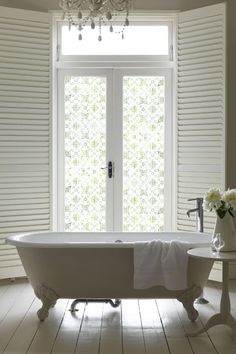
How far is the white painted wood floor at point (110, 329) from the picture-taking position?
404 cm

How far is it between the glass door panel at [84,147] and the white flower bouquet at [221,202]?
2.15 meters

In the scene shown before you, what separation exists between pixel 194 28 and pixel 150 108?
870 mm

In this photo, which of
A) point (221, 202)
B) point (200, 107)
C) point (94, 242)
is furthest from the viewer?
point (200, 107)

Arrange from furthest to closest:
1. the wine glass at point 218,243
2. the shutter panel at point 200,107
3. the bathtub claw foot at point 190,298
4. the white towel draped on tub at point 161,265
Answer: the shutter panel at point 200,107, the bathtub claw foot at point 190,298, the white towel draped on tub at point 161,265, the wine glass at point 218,243

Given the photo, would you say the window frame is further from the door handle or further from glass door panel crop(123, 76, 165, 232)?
the door handle

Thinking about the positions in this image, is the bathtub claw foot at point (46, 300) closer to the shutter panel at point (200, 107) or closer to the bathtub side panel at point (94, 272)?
the bathtub side panel at point (94, 272)

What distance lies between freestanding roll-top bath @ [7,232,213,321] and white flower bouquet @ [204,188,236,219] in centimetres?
33

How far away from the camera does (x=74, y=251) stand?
459 centimetres

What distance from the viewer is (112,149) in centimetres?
638

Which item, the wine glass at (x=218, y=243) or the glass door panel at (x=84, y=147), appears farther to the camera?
the glass door panel at (x=84, y=147)

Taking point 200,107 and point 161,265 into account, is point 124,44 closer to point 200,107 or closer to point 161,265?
point 200,107

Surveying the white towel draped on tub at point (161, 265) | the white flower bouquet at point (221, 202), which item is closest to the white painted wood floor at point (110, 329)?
the white towel draped on tub at point (161, 265)

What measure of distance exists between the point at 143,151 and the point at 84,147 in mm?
578

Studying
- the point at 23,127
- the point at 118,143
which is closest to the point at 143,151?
the point at 118,143
